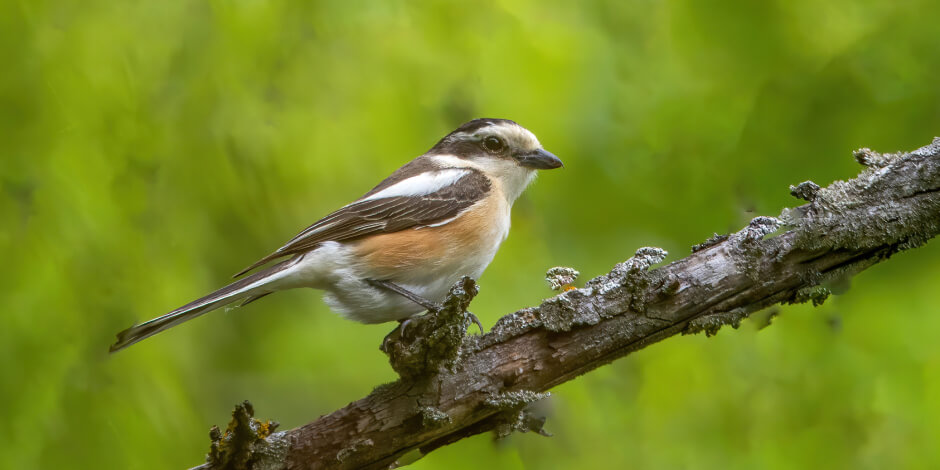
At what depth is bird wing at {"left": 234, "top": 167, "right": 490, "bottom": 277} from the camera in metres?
2.95

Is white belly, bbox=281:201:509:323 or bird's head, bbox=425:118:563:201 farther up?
bird's head, bbox=425:118:563:201

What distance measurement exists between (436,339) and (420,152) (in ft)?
4.06

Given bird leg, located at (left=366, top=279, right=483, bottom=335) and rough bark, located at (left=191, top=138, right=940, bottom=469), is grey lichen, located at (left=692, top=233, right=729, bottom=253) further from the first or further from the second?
bird leg, located at (left=366, top=279, right=483, bottom=335)

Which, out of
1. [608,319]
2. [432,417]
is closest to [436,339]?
[432,417]

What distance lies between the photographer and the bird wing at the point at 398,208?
9.67ft

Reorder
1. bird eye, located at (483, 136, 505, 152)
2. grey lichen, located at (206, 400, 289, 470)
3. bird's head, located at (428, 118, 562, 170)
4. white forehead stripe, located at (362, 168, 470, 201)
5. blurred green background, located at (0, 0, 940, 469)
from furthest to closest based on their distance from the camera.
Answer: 1. bird eye, located at (483, 136, 505, 152)
2. bird's head, located at (428, 118, 562, 170)
3. white forehead stripe, located at (362, 168, 470, 201)
4. blurred green background, located at (0, 0, 940, 469)
5. grey lichen, located at (206, 400, 289, 470)

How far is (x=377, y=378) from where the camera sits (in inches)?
120

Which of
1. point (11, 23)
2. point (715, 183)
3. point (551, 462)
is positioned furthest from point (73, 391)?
point (715, 183)

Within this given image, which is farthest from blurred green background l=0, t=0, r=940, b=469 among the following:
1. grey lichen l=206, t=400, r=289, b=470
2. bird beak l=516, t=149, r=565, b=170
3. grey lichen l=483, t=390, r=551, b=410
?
grey lichen l=206, t=400, r=289, b=470

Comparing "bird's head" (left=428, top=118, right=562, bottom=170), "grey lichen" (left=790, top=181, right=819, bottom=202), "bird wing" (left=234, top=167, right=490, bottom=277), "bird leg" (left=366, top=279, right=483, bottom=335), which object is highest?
"bird's head" (left=428, top=118, right=562, bottom=170)

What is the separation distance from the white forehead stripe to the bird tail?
60 cm

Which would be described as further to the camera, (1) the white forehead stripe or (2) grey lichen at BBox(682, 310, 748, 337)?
(1) the white forehead stripe

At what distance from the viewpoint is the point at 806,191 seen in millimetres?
2414

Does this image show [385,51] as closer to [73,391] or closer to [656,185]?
[656,185]
